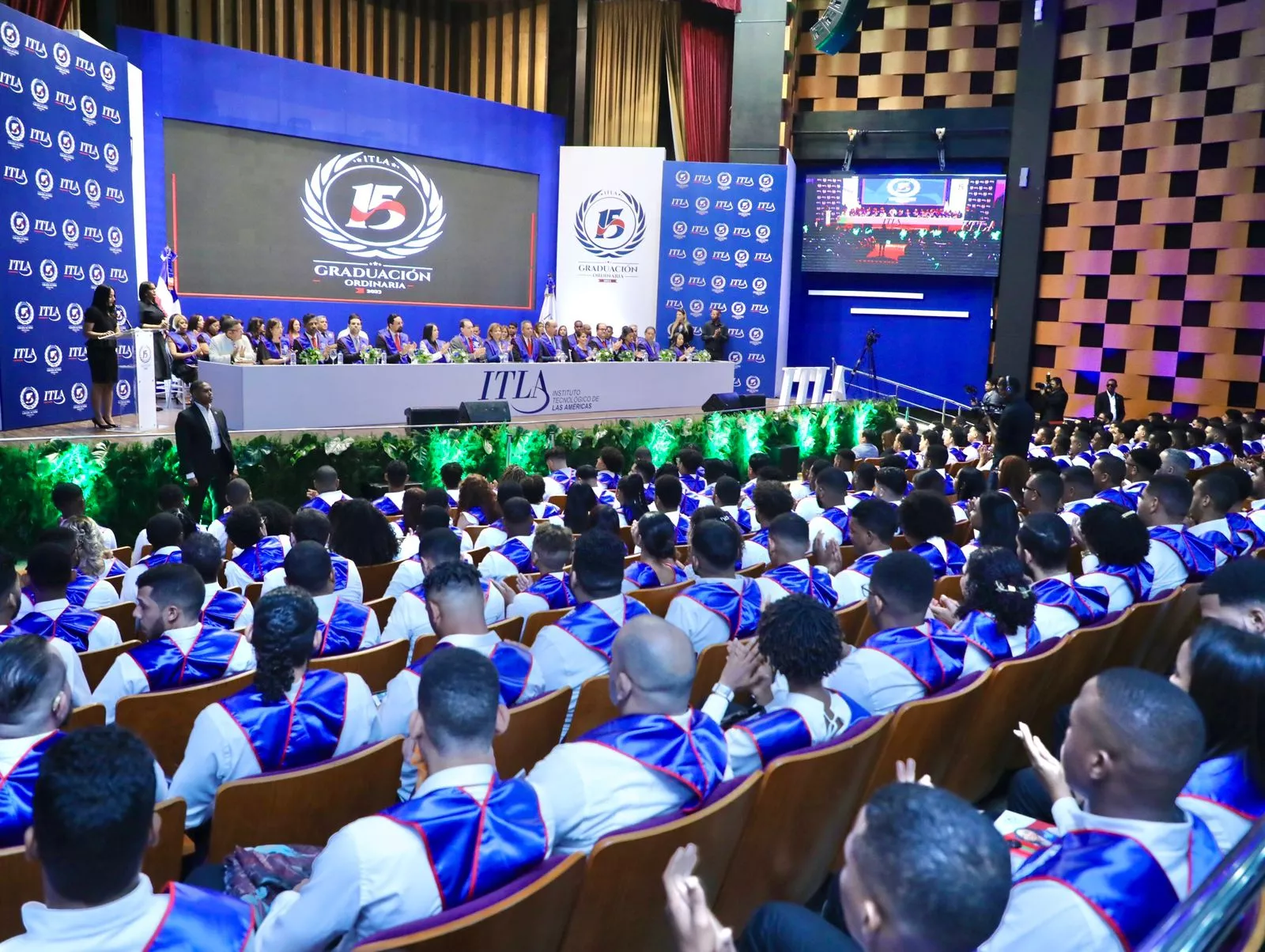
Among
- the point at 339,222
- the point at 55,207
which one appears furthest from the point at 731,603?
the point at 339,222

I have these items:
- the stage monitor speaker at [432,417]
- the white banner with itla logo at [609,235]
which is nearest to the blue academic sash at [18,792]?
the stage monitor speaker at [432,417]

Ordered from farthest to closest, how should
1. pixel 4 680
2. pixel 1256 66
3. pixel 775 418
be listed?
pixel 1256 66, pixel 775 418, pixel 4 680

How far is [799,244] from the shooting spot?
16484 mm

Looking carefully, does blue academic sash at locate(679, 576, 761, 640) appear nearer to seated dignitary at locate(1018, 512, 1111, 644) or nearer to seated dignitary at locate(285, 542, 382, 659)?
seated dignitary at locate(1018, 512, 1111, 644)

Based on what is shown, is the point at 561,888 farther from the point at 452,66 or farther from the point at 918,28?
the point at 918,28

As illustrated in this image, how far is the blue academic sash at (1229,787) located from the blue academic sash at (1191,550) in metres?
2.32

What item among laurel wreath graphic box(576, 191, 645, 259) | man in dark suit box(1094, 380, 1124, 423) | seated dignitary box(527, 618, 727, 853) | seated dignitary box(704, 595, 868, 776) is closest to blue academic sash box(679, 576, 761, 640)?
seated dignitary box(704, 595, 868, 776)

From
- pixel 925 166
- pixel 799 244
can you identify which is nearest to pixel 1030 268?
pixel 925 166

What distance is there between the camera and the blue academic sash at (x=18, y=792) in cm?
185

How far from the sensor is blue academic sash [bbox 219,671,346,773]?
7.13ft

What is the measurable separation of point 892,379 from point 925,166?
3.32 meters

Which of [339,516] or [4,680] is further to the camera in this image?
[339,516]

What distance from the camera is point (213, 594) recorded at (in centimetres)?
337

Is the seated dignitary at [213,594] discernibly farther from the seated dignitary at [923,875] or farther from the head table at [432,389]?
the head table at [432,389]
